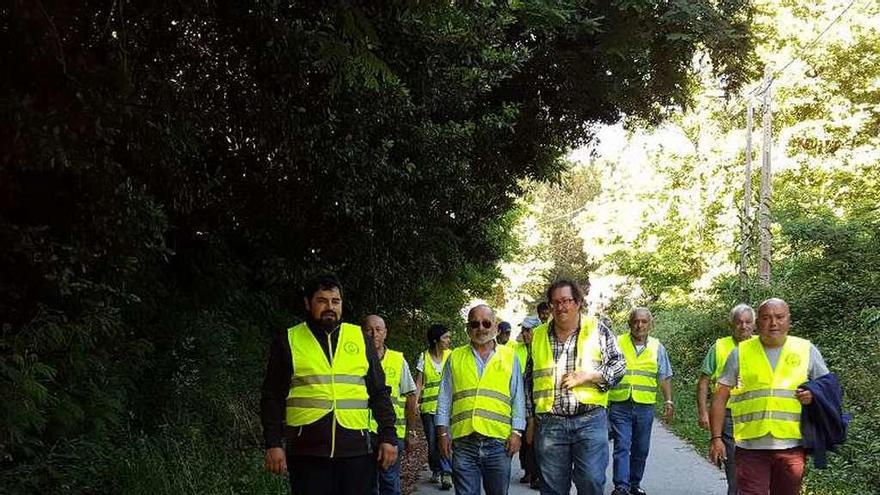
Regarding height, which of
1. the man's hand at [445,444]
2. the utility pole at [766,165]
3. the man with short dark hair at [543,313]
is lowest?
the man's hand at [445,444]

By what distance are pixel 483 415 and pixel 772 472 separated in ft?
6.75

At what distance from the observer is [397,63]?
902 cm

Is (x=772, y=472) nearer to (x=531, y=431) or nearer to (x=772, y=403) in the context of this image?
(x=772, y=403)

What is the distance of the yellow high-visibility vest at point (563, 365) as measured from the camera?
6.17 meters

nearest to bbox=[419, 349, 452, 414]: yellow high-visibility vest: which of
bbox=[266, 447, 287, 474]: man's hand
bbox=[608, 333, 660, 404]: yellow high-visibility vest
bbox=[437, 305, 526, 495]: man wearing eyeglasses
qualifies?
bbox=[608, 333, 660, 404]: yellow high-visibility vest

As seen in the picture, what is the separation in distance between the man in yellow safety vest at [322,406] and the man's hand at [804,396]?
9.02 feet

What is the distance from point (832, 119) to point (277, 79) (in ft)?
69.4

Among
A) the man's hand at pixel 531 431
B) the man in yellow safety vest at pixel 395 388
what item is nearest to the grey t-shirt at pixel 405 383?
the man in yellow safety vest at pixel 395 388

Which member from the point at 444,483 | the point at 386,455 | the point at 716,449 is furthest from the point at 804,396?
the point at 444,483

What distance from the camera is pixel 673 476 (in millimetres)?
11062

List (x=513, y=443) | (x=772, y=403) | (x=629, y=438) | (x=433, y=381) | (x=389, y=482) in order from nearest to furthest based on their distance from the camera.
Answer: (x=772, y=403) → (x=513, y=443) → (x=389, y=482) → (x=629, y=438) → (x=433, y=381)

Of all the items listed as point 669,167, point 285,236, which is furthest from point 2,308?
point 669,167

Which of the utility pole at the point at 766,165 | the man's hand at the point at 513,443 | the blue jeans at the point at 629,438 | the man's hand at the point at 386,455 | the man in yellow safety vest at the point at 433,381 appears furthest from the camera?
the utility pole at the point at 766,165

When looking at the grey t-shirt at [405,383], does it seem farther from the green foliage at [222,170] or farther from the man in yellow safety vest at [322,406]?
the man in yellow safety vest at [322,406]
